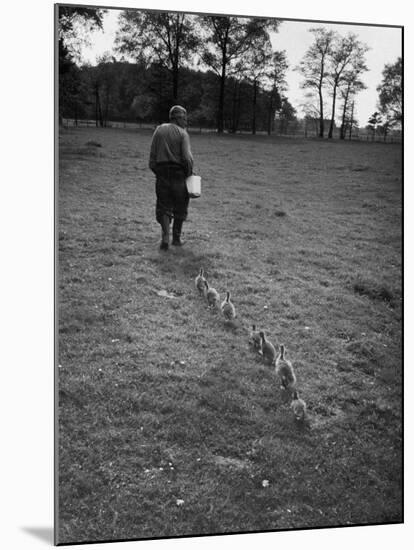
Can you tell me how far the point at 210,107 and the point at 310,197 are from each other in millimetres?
1100

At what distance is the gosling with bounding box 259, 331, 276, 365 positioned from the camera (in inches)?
226

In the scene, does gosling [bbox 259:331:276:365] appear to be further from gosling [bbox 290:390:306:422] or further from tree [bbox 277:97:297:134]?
tree [bbox 277:97:297:134]

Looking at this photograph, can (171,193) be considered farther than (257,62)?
No

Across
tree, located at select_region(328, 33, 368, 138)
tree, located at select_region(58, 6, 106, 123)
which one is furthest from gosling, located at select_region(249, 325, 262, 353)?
tree, located at select_region(58, 6, 106, 123)

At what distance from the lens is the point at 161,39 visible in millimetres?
5824

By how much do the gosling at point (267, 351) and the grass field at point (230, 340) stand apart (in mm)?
126

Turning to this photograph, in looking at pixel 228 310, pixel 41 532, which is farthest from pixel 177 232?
pixel 41 532

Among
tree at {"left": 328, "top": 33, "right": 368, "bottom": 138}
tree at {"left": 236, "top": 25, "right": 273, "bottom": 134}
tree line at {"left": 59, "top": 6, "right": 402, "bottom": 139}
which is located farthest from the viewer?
tree at {"left": 328, "top": 33, "right": 368, "bottom": 138}

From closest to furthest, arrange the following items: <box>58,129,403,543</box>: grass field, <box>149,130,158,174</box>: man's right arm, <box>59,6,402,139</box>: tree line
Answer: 1. <box>58,129,403,543</box>: grass field
2. <box>59,6,402,139</box>: tree line
3. <box>149,130,158,174</box>: man's right arm

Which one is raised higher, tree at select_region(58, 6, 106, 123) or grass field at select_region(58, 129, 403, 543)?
tree at select_region(58, 6, 106, 123)

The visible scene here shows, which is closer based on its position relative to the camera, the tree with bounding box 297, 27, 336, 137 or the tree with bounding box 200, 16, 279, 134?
the tree with bounding box 200, 16, 279, 134

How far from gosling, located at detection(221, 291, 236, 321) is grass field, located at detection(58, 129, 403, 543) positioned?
2.3 inches

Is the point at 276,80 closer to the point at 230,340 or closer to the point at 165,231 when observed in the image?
the point at 165,231

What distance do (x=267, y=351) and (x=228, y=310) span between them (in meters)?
0.43
